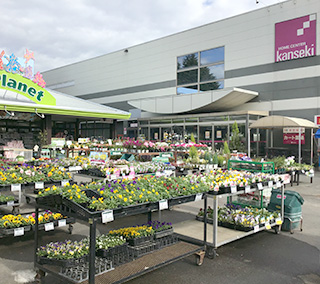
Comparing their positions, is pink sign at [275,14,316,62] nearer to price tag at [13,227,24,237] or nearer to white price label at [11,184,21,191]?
white price label at [11,184,21,191]

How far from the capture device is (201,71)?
2166 centimetres

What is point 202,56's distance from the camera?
853 inches

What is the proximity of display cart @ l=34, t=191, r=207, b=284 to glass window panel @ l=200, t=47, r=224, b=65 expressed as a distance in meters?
18.0

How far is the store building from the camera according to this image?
17.1 metres

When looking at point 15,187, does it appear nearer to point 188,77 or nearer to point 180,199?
point 180,199

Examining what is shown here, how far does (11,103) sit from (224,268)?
43.9 ft

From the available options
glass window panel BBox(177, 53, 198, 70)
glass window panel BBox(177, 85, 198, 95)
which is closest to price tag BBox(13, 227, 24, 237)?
glass window panel BBox(177, 85, 198, 95)

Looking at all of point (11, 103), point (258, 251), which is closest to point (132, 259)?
point (258, 251)

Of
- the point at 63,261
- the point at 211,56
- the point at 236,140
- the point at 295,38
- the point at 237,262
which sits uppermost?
the point at 211,56

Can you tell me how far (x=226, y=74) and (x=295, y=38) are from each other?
15.3 feet

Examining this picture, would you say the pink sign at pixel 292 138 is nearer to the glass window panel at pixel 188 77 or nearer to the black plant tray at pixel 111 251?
the glass window panel at pixel 188 77

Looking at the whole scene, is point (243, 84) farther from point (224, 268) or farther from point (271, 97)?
point (224, 268)

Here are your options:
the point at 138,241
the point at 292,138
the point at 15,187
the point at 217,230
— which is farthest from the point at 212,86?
the point at 138,241

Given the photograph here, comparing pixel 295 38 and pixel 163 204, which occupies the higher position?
pixel 295 38
